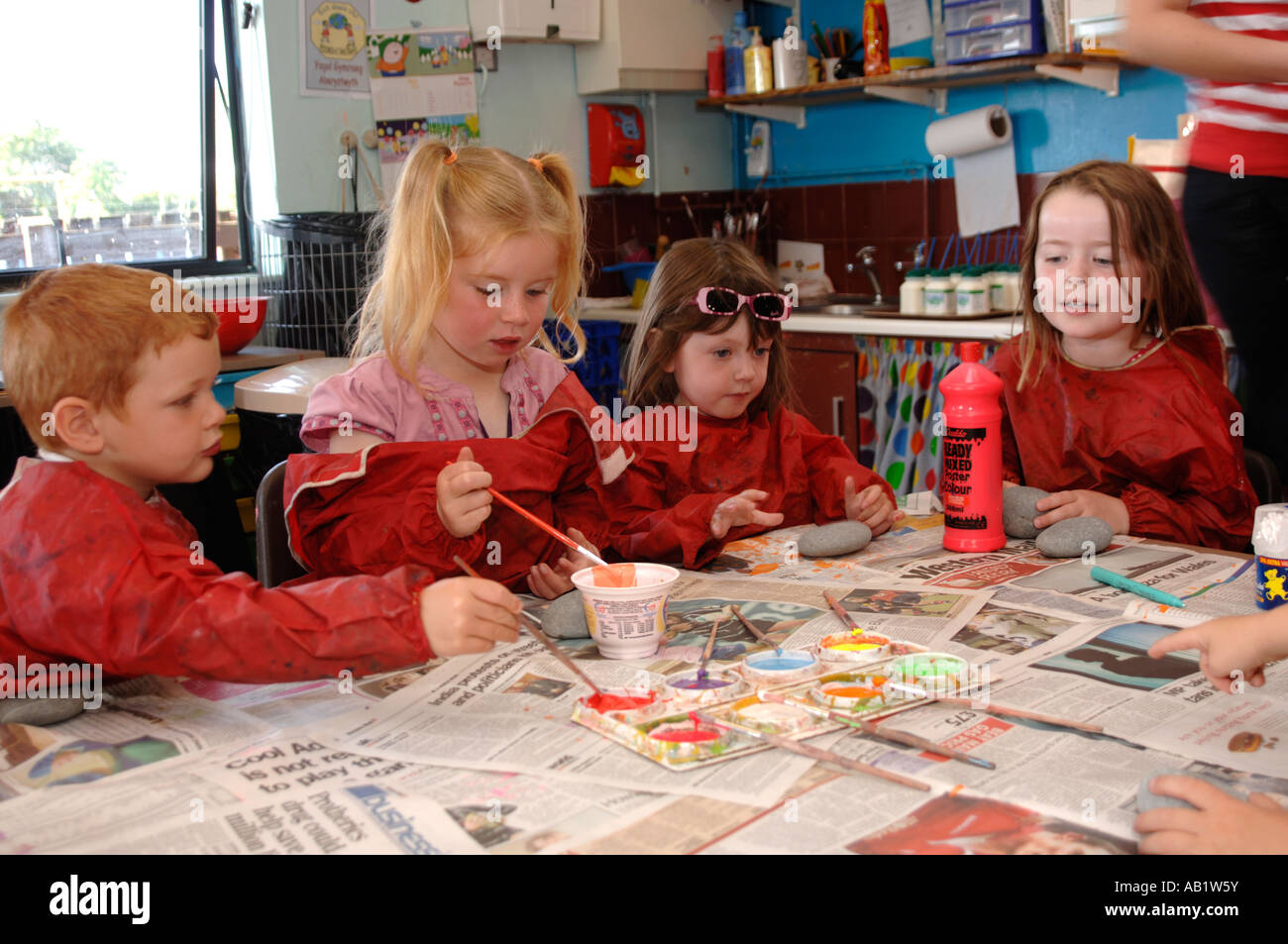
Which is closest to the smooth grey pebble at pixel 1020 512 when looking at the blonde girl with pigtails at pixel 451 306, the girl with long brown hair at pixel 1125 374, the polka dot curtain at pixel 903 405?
the girl with long brown hair at pixel 1125 374

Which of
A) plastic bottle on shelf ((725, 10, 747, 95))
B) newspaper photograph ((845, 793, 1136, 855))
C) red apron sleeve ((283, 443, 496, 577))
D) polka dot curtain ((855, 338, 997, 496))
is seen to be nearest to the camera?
newspaper photograph ((845, 793, 1136, 855))

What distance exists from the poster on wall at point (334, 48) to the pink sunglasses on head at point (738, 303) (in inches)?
104

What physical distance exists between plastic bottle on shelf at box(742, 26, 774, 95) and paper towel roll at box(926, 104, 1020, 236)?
69 cm

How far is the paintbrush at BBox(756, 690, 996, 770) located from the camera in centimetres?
99

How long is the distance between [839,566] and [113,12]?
3425 mm

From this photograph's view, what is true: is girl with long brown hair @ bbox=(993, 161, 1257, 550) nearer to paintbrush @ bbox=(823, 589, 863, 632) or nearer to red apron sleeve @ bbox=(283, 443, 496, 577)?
paintbrush @ bbox=(823, 589, 863, 632)

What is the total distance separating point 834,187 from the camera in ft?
14.8

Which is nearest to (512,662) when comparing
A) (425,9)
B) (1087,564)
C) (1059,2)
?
(1087,564)

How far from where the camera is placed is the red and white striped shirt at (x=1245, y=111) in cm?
190

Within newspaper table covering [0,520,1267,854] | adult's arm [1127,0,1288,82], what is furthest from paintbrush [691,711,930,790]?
adult's arm [1127,0,1288,82]

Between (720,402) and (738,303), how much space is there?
17cm

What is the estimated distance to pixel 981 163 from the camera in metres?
3.96
